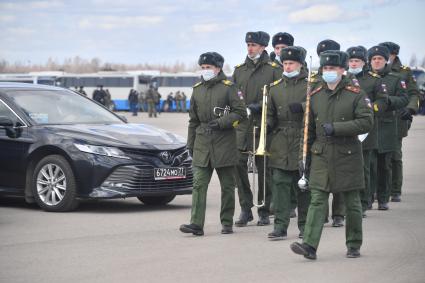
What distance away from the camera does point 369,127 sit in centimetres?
935

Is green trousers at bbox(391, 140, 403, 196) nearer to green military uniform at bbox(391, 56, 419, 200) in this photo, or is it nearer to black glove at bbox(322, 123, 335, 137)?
green military uniform at bbox(391, 56, 419, 200)

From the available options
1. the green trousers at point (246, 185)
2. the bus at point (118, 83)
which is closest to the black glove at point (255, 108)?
the green trousers at point (246, 185)

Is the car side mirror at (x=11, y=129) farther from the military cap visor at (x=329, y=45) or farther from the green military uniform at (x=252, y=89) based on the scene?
the military cap visor at (x=329, y=45)

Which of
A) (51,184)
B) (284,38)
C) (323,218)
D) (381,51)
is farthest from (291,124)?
(51,184)

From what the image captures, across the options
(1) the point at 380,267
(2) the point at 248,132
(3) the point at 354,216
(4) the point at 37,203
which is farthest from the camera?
(4) the point at 37,203

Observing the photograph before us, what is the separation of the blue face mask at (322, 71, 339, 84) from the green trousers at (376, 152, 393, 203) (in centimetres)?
456

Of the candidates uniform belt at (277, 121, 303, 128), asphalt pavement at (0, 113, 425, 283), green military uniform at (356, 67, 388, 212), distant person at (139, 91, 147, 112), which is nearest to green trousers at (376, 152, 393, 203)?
asphalt pavement at (0, 113, 425, 283)

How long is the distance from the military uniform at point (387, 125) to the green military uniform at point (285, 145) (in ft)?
9.03

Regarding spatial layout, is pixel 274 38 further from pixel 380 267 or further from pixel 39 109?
pixel 380 267

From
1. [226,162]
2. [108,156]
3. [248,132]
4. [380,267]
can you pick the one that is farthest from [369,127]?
[108,156]

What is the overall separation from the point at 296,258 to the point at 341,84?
1.57 meters

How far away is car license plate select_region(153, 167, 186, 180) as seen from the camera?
13.0 m

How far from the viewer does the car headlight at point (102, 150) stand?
1276 centimetres

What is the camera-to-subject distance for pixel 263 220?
1203 cm
